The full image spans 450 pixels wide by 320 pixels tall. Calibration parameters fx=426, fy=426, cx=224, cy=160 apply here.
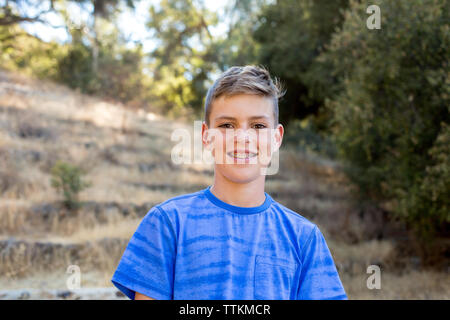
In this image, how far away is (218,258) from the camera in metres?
1.50

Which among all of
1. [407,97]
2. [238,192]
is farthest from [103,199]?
[238,192]

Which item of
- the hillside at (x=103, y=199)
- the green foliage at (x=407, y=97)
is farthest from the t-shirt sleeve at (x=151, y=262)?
the green foliage at (x=407, y=97)

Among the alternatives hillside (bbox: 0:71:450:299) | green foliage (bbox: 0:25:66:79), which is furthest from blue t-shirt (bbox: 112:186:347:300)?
green foliage (bbox: 0:25:66:79)

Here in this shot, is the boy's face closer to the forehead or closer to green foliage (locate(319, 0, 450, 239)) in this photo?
the forehead

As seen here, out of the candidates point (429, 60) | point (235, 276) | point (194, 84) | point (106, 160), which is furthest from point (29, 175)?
point (194, 84)

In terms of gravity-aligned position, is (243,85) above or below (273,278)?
above

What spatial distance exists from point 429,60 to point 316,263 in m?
5.86

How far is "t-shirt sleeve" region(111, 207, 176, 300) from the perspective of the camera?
1.48 m

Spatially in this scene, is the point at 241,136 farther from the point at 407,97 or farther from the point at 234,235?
the point at 407,97

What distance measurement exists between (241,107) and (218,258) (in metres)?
0.58

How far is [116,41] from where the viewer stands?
81.9 ft

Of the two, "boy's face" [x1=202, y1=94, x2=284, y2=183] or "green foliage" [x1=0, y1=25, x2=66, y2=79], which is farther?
"green foliage" [x1=0, y1=25, x2=66, y2=79]

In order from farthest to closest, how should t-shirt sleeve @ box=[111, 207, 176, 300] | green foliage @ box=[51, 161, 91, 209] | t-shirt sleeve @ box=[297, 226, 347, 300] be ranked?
green foliage @ box=[51, 161, 91, 209] → t-shirt sleeve @ box=[297, 226, 347, 300] → t-shirt sleeve @ box=[111, 207, 176, 300]
